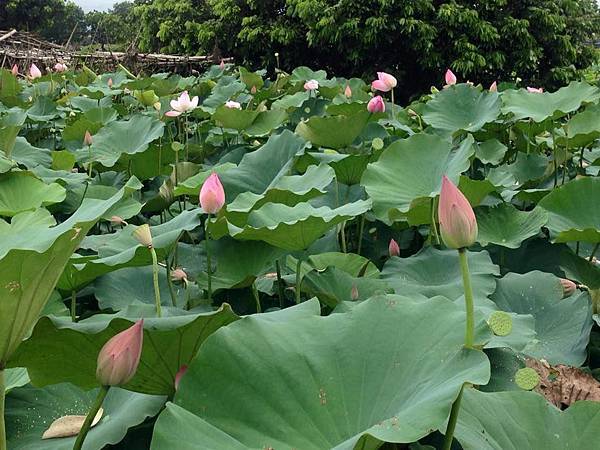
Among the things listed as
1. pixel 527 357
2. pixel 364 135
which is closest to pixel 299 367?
pixel 527 357

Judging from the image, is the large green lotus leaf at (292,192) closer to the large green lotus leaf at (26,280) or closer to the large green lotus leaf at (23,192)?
the large green lotus leaf at (23,192)

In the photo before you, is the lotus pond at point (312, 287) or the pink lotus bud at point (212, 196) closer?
the lotus pond at point (312, 287)

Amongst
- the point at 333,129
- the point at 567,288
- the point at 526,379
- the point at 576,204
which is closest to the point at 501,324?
the point at 526,379

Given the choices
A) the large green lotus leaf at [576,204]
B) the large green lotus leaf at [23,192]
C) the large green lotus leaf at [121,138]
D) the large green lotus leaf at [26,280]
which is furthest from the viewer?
the large green lotus leaf at [121,138]

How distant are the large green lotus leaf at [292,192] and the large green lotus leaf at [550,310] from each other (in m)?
0.35

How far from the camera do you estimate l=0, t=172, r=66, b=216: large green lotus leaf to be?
148cm

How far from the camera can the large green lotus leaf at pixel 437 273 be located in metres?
1.11

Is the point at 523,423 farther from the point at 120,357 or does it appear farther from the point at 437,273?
the point at 437,273

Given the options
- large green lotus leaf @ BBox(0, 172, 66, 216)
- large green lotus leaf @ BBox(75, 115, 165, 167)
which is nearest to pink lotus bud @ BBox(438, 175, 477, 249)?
large green lotus leaf @ BBox(0, 172, 66, 216)

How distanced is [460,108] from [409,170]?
0.77 meters

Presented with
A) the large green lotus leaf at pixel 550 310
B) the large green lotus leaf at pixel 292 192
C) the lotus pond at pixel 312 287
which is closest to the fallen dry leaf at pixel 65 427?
the lotus pond at pixel 312 287

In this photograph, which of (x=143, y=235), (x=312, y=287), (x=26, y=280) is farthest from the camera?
(x=312, y=287)

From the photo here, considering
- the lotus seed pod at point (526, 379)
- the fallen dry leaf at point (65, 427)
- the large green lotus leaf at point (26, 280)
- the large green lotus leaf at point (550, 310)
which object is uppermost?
the large green lotus leaf at point (26, 280)

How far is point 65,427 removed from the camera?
77cm
